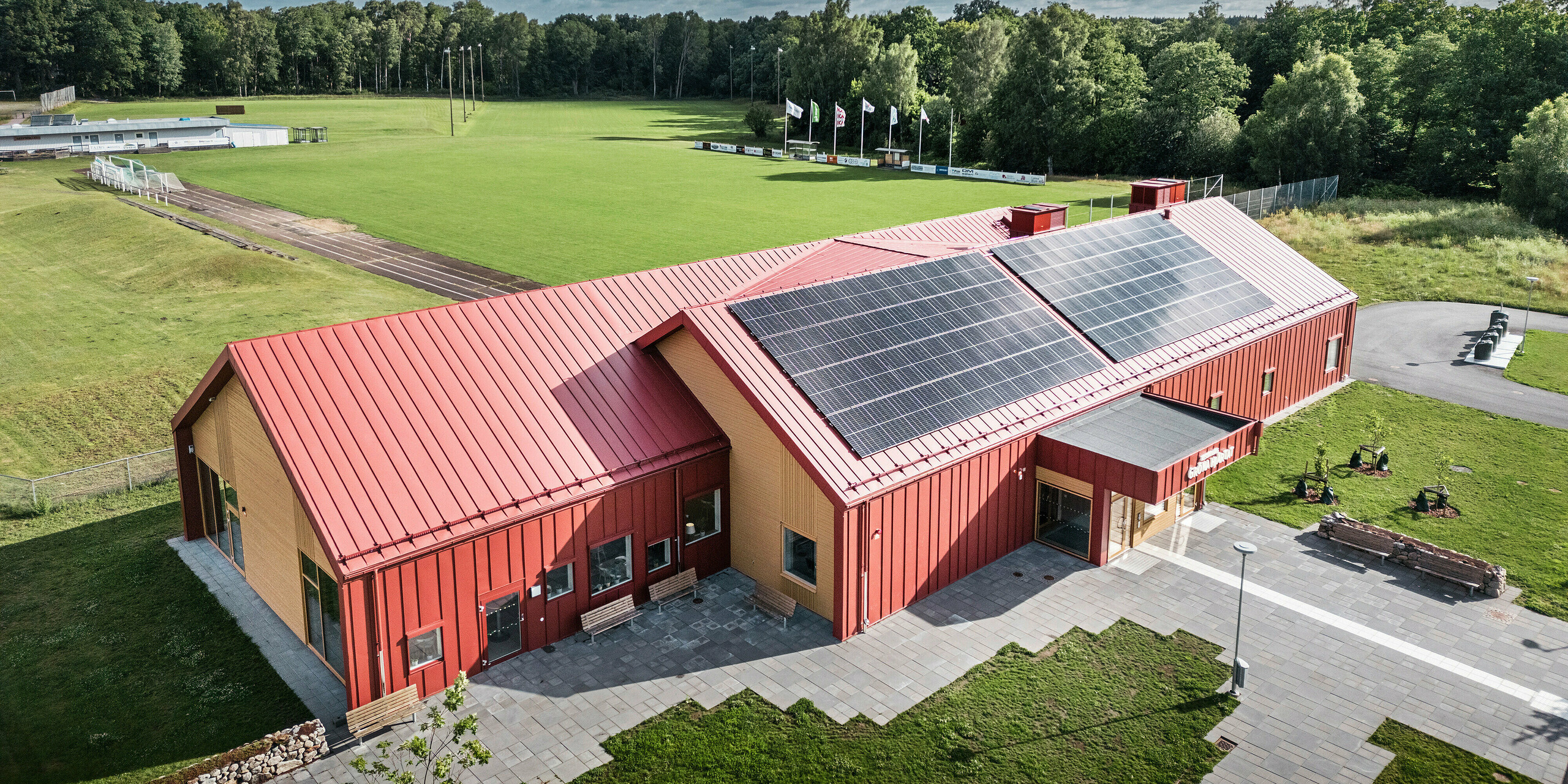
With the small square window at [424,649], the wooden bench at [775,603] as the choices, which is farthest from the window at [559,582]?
the wooden bench at [775,603]

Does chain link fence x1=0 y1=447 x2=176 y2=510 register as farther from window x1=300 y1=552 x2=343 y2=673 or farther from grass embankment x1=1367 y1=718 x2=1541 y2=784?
grass embankment x1=1367 y1=718 x2=1541 y2=784

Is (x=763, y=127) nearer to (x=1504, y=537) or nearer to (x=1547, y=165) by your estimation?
(x=1547, y=165)

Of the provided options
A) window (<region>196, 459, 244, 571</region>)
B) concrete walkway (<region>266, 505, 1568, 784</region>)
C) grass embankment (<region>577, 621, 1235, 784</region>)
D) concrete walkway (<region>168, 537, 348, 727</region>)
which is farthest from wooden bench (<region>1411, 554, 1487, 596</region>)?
window (<region>196, 459, 244, 571</region>)

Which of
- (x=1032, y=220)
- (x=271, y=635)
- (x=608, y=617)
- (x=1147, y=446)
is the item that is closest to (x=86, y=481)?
(x=271, y=635)

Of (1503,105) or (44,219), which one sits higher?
(1503,105)

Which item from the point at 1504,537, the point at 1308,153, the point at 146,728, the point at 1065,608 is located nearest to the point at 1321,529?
the point at 1504,537

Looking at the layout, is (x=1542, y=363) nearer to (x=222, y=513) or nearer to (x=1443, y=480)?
A: (x=1443, y=480)

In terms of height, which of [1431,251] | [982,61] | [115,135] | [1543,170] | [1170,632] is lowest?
[1170,632]
